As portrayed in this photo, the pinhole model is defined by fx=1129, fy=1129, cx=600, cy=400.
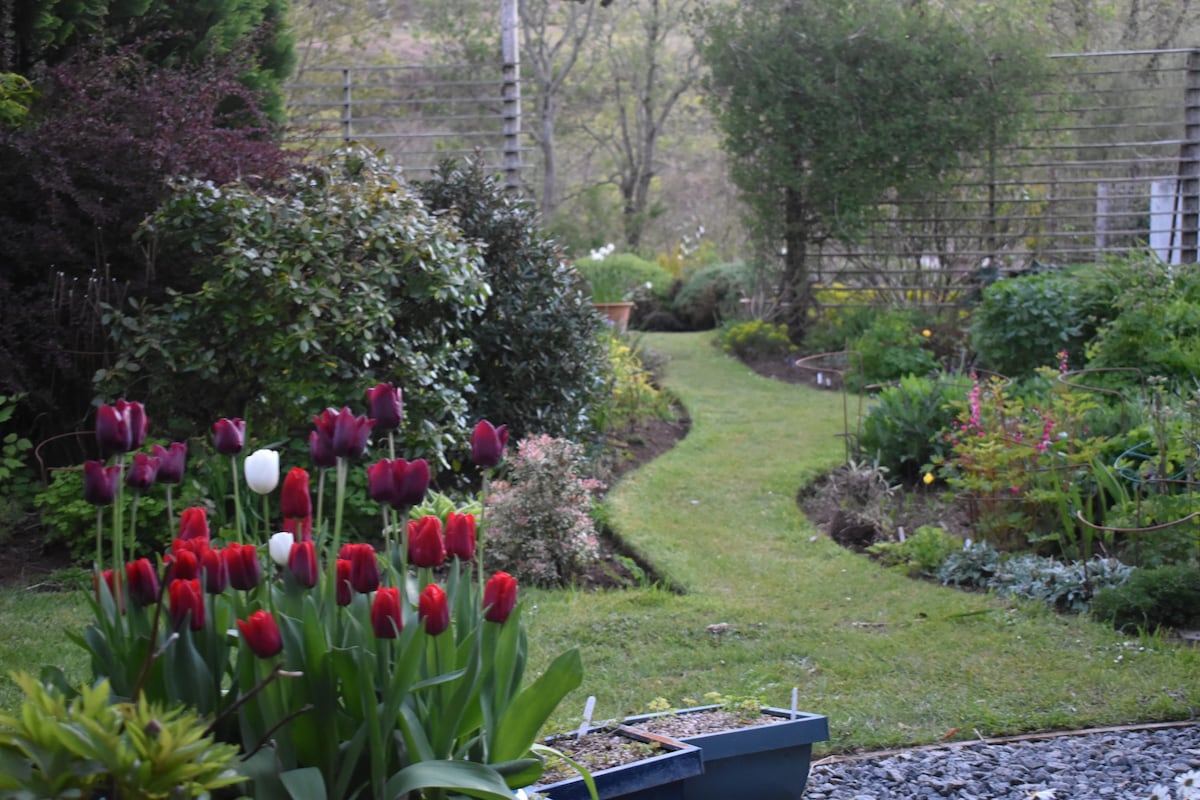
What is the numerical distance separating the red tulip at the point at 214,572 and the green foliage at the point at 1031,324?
797cm

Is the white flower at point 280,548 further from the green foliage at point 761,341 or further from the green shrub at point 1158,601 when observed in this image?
the green foliage at point 761,341

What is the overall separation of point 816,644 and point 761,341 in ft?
28.2

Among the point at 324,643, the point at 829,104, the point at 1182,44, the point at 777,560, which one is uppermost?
the point at 1182,44

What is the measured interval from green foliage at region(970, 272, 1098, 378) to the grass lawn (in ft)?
11.2

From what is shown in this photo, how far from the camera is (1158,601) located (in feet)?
14.7

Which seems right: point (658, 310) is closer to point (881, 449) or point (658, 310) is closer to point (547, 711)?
point (881, 449)

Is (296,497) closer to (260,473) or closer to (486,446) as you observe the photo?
(260,473)

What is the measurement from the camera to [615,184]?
862 inches

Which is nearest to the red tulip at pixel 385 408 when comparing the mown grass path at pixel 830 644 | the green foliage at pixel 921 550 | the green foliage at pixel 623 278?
the mown grass path at pixel 830 644

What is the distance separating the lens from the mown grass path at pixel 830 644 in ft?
12.1

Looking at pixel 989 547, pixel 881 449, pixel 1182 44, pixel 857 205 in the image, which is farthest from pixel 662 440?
pixel 1182 44

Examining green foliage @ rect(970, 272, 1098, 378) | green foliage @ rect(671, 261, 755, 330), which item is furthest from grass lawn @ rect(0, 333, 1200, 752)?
green foliage @ rect(671, 261, 755, 330)

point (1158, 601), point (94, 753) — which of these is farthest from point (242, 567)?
point (1158, 601)

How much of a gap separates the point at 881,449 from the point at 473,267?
2.83 m
